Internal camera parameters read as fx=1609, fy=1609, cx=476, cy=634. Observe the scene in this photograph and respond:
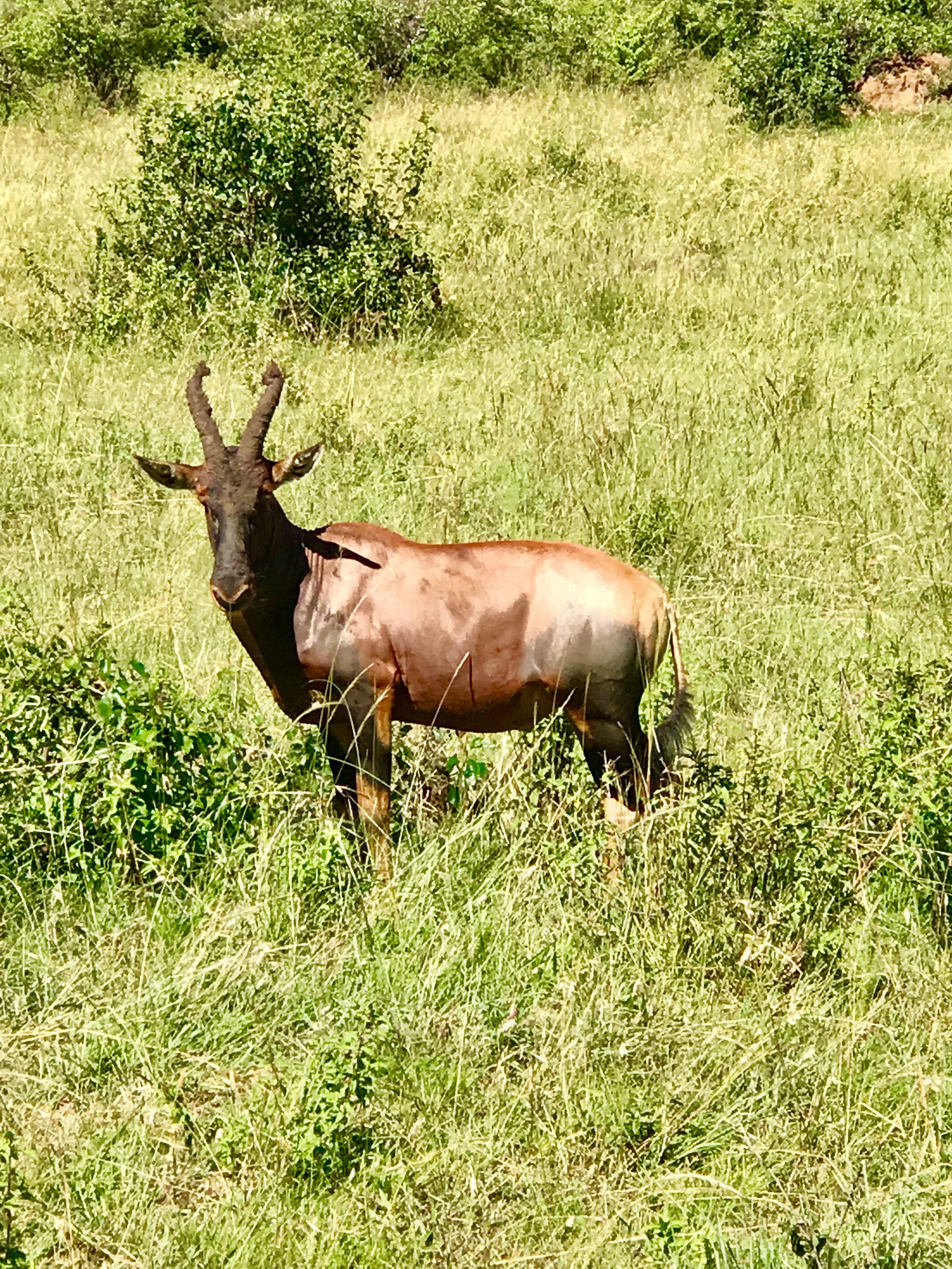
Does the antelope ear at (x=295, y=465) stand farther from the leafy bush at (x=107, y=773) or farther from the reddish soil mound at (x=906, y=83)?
the reddish soil mound at (x=906, y=83)

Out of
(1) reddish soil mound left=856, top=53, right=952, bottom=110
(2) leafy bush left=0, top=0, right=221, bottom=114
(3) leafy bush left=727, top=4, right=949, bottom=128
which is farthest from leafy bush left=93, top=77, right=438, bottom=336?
(2) leafy bush left=0, top=0, right=221, bottom=114

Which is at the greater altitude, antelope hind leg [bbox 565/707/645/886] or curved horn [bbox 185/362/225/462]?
curved horn [bbox 185/362/225/462]

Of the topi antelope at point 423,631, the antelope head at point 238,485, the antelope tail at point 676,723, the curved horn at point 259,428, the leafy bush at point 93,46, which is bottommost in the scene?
the antelope tail at point 676,723

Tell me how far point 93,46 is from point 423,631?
19480 millimetres

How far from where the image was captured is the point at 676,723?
5.80 meters

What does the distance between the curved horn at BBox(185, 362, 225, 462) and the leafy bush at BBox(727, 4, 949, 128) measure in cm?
1376

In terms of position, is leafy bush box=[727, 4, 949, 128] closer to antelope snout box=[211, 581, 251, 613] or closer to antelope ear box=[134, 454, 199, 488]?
antelope ear box=[134, 454, 199, 488]

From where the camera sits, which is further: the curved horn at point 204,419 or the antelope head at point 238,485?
the curved horn at point 204,419

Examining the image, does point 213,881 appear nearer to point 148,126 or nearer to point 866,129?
point 148,126

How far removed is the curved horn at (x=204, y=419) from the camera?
5348 mm

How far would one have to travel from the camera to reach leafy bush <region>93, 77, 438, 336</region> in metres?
11.9

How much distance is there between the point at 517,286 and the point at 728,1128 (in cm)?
931

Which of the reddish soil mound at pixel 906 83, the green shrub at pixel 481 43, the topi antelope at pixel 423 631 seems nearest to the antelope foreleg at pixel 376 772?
the topi antelope at pixel 423 631

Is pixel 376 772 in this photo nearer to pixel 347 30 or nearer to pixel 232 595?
pixel 232 595
